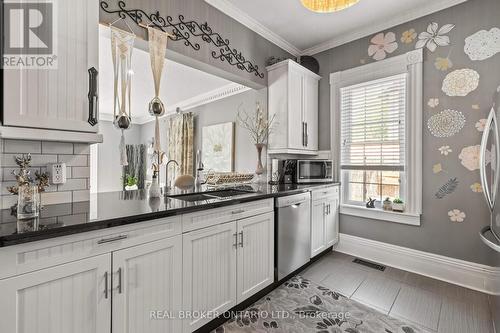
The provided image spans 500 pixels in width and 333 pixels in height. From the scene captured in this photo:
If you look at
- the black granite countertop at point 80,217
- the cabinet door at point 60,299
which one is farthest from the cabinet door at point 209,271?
the cabinet door at point 60,299

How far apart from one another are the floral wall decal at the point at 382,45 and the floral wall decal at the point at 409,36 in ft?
0.27

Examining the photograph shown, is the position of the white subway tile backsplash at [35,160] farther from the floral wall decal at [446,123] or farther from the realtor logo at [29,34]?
the floral wall decal at [446,123]

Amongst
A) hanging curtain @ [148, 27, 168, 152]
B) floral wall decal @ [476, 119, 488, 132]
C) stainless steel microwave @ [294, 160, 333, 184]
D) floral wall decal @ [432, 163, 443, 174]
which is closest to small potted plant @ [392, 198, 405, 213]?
floral wall decal @ [432, 163, 443, 174]

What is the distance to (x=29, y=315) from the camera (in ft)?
3.09

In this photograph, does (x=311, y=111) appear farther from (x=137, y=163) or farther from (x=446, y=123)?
(x=137, y=163)

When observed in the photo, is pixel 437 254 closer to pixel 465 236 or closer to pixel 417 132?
pixel 465 236

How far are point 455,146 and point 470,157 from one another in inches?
6.2

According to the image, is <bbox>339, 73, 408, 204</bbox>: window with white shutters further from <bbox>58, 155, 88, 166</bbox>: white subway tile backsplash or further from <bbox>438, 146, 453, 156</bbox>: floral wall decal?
<bbox>58, 155, 88, 166</bbox>: white subway tile backsplash

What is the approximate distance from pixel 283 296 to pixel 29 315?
69.6 inches

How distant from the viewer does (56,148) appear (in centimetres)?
147

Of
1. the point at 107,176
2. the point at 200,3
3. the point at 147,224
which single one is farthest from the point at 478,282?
the point at 107,176

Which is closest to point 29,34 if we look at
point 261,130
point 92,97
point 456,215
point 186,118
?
point 92,97

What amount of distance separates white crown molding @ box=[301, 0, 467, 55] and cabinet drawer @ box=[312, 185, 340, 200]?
1.95 meters

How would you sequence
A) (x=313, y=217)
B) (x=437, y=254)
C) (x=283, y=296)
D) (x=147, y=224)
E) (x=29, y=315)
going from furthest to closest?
1. (x=313, y=217)
2. (x=437, y=254)
3. (x=283, y=296)
4. (x=147, y=224)
5. (x=29, y=315)
